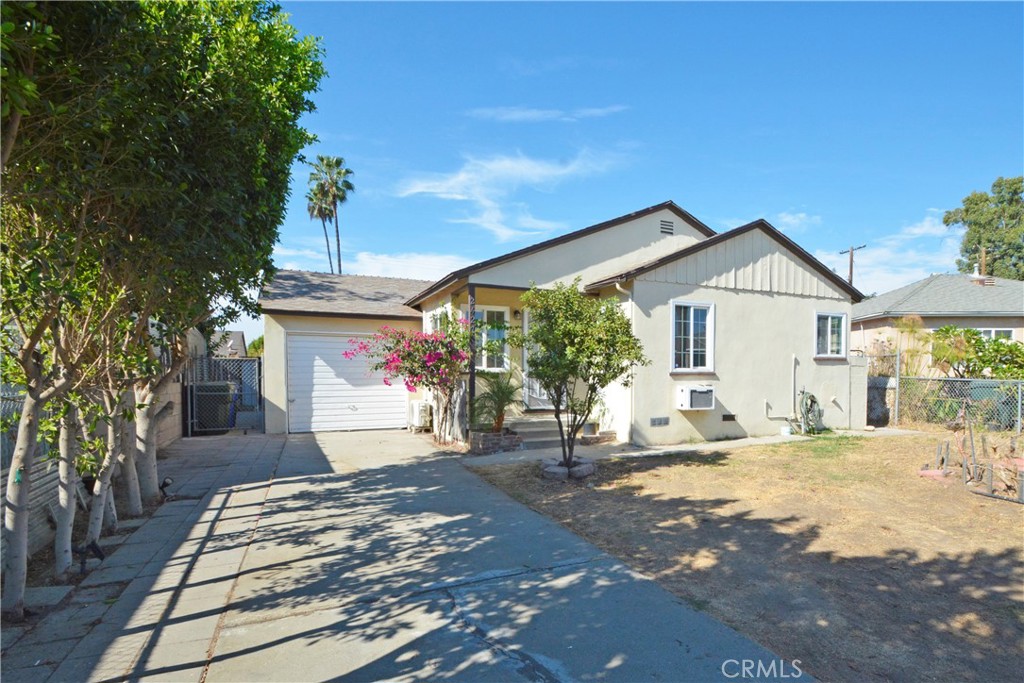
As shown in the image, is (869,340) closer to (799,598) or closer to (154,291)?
(799,598)

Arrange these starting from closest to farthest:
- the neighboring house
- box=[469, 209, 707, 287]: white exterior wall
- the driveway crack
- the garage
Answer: the driveway crack, box=[469, 209, 707, 287]: white exterior wall, the garage, the neighboring house

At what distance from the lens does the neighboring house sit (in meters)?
18.9

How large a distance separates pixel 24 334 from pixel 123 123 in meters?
1.71

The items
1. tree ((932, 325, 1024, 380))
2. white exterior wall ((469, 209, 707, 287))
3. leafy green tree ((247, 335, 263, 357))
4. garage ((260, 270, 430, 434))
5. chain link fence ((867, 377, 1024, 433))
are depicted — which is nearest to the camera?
white exterior wall ((469, 209, 707, 287))

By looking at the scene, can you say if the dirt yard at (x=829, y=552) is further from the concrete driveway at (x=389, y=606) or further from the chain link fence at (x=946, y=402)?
the chain link fence at (x=946, y=402)

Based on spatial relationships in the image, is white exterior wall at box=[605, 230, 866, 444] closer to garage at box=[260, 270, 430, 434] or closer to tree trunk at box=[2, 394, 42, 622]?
garage at box=[260, 270, 430, 434]

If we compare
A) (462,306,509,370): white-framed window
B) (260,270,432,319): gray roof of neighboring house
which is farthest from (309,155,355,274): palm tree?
(462,306,509,370): white-framed window

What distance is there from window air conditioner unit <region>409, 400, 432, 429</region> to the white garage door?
3.68 feet

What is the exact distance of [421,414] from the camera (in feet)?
43.6

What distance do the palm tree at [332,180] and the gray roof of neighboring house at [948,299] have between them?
30117mm

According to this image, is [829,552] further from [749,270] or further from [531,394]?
[749,270]

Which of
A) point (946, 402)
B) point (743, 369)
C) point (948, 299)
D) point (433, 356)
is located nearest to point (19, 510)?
point (433, 356)

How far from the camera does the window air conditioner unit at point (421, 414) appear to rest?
13281 millimetres

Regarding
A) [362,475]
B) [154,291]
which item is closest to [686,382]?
[362,475]
